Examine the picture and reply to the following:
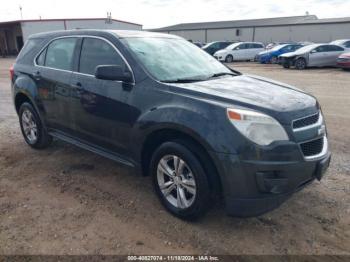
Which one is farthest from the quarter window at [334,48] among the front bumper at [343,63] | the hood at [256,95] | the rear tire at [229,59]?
the hood at [256,95]

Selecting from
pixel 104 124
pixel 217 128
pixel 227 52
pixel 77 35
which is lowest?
pixel 227 52

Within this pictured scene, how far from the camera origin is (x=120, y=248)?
3.05 m

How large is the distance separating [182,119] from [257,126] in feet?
2.28

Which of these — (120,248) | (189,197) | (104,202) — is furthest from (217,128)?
(104,202)

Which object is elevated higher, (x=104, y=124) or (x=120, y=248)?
(x=104, y=124)

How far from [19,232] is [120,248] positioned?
1.07 meters

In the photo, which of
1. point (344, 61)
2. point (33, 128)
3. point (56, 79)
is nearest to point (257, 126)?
point (56, 79)

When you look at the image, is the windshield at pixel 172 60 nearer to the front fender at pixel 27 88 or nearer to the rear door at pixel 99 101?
the rear door at pixel 99 101

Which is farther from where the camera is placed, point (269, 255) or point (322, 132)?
point (322, 132)

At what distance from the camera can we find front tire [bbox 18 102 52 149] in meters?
5.32

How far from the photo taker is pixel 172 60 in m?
4.03

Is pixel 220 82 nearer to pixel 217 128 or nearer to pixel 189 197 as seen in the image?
pixel 217 128

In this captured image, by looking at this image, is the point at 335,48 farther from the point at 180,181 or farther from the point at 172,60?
the point at 180,181

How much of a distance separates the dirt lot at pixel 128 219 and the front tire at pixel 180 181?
0.16 metres
